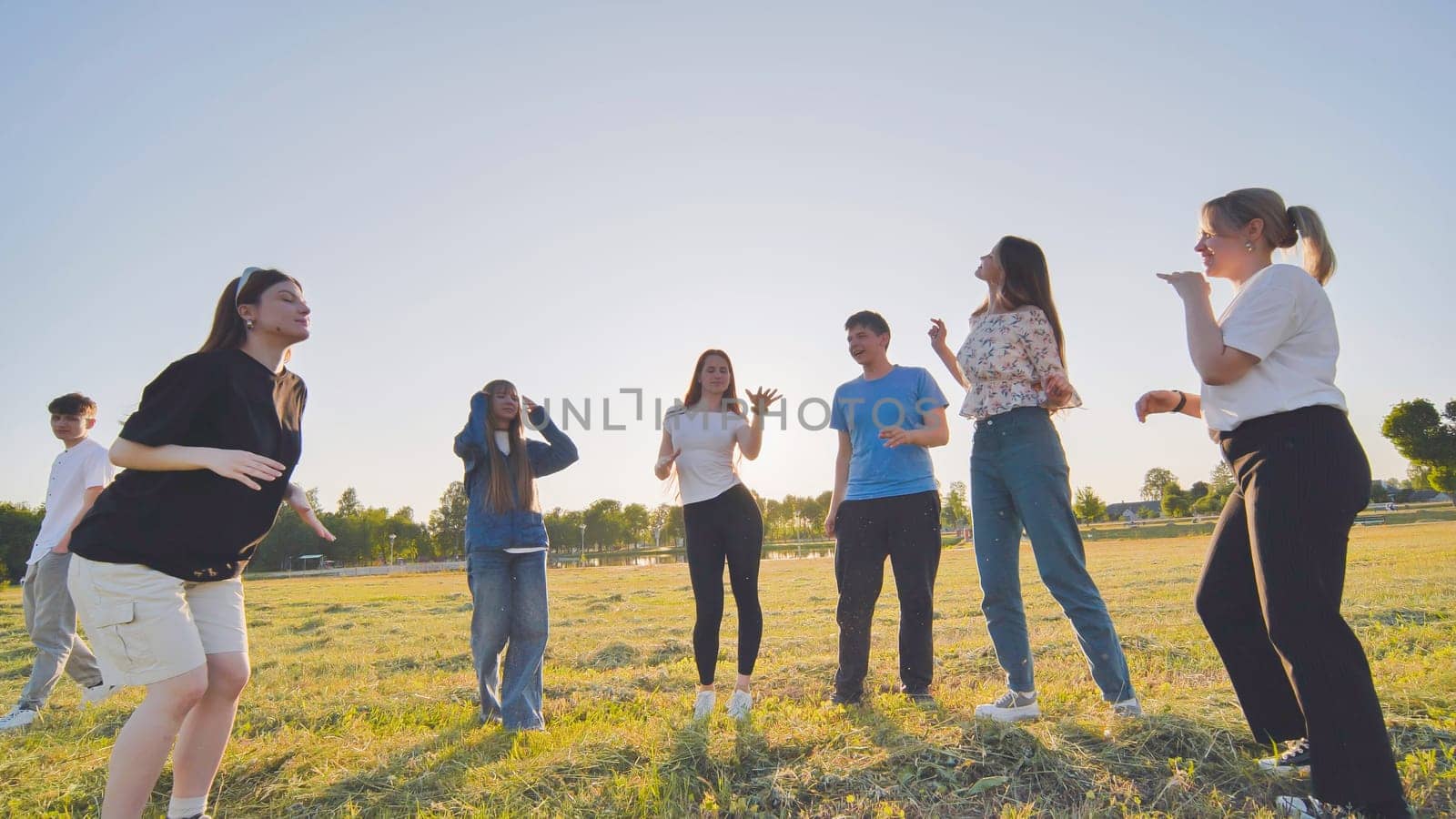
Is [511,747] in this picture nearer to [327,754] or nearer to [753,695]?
[327,754]

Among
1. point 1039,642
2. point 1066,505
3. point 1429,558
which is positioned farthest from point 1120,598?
point 1066,505

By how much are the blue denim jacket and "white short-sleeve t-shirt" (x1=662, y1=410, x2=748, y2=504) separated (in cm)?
92

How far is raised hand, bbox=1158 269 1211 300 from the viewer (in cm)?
288

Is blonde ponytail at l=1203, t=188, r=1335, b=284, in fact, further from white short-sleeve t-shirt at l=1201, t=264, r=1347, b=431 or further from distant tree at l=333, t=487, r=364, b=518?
distant tree at l=333, t=487, r=364, b=518

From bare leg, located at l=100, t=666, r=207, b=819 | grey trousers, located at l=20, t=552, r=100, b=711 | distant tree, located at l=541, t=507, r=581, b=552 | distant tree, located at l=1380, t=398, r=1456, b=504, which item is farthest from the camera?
distant tree, located at l=541, t=507, r=581, b=552

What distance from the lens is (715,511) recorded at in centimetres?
486

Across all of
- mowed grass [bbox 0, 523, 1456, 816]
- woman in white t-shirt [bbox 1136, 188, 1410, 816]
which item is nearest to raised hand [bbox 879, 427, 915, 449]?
mowed grass [bbox 0, 523, 1456, 816]

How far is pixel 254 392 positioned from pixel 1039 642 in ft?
22.0

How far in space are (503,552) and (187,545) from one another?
2.38 m

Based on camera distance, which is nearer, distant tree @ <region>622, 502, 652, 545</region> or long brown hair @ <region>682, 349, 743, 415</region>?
long brown hair @ <region>682, 349, 743, 415</region>

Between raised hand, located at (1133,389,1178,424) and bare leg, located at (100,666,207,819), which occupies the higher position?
raised hand, located at (1133,389,1178,424)

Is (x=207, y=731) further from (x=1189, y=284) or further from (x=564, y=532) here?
(x=564, y=532)

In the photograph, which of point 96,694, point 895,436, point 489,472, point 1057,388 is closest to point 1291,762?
point 1057,388

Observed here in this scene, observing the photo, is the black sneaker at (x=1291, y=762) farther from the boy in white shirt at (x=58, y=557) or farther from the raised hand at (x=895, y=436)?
the boy in white shirt at (x=58, y=557)
